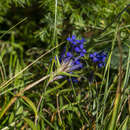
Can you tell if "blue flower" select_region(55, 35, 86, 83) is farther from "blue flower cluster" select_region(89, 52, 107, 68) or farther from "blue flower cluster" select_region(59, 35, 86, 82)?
"blue flower cluster" select_region(89, 52, 107, 68)

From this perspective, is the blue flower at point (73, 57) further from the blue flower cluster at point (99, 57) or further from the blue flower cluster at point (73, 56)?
the blue flower cluster at point (99, 57)

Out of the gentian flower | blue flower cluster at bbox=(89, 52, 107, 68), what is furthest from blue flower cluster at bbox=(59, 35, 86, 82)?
blue flower cluster at bbox=(89, 52, 107, 68)

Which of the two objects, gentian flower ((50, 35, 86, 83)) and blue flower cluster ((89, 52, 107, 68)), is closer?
gentian flower ((50, 35, 86, 83))

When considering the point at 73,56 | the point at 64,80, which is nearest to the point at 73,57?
the point at 73,56

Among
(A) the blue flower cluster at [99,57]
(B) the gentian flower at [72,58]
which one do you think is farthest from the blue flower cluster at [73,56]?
(A) the blue flower cluster at [99,57]

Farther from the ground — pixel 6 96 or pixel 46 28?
pixel 46 28

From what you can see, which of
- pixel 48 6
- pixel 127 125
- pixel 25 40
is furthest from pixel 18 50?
pixel 127 125

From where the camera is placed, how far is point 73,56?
1.34 metres

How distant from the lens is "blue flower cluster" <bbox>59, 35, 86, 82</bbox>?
1249mm

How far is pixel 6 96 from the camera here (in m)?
1.18

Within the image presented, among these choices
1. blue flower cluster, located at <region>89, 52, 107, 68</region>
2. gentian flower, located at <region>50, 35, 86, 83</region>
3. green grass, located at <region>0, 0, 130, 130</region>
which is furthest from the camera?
blue flower cluster, located at <region>89, 52, 107, 68</region>

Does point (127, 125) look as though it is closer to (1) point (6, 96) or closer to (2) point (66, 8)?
(1) point (6, 96)

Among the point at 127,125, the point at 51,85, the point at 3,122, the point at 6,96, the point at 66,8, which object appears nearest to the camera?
the point at 127,125

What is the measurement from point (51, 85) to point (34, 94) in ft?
Result: 0.47
